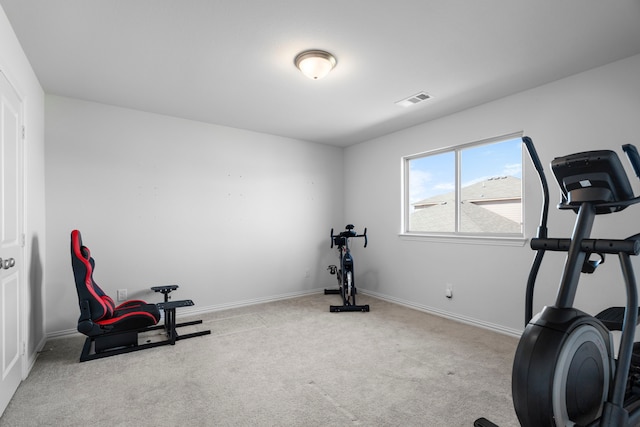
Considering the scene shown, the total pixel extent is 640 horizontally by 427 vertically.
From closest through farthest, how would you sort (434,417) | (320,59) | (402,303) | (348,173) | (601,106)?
(434,417)
(320,59)
(601,106)
(402,303)
(348,173)

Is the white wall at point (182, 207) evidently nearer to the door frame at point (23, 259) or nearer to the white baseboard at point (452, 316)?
the door frame at point (23, 259)

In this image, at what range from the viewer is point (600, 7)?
6.63ft

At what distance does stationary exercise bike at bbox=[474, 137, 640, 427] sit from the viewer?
58.3 inches

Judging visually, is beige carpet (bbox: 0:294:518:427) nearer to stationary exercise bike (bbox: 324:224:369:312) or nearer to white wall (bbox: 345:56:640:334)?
white wall (bbox: 345:56:640:334)

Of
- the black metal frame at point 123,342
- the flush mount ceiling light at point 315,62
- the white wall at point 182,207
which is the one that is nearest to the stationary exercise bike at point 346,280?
the white wall at point 182,207

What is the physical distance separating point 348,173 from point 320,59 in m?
3.16

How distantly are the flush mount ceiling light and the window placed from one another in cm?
215

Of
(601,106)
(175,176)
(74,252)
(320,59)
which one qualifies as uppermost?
(320,59)

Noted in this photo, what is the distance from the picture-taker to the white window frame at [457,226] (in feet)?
11.1

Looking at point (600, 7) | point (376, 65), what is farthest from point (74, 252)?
point (600, 7)

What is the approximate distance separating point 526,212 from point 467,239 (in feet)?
2.32

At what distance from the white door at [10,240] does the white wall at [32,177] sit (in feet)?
0.60

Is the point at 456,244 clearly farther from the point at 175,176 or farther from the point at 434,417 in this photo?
the point at 175,176

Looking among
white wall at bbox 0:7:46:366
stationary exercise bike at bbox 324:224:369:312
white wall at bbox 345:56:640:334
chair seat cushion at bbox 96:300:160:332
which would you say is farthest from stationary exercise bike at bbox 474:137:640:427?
white wall at bbox 0:7:46:366
